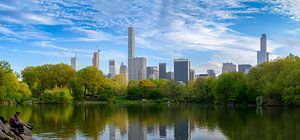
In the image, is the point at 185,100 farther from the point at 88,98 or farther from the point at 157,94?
the point at 88,98

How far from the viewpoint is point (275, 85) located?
71.4 metres

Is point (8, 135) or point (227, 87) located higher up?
point (227, 87)

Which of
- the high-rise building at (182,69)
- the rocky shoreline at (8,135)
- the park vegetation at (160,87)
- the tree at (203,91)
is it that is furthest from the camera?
the high-rise building at (182,69)

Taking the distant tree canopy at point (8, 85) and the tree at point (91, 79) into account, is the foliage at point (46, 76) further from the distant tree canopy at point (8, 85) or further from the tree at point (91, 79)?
the distant tree canopy at point (8, 85)

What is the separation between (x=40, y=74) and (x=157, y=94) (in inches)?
1437

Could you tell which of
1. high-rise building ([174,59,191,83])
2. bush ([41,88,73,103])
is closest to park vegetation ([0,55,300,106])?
bush ([41,88,73,103])

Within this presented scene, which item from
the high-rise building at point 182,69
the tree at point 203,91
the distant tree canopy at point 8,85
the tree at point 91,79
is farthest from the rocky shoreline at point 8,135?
the high-rise building at point 182,69

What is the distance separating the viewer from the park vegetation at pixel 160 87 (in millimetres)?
73000

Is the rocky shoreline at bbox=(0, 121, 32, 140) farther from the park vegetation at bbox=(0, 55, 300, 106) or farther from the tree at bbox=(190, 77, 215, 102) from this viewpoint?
the tree at bbox=(190, 77, 215, 102)

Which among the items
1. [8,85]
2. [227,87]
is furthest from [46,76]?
[227,87]

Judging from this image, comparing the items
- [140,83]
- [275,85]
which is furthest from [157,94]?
[275,85]

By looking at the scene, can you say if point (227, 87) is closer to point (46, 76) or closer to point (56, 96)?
point (56, 96)

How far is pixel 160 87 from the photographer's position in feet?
377

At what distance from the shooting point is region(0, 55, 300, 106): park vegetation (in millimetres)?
73000
